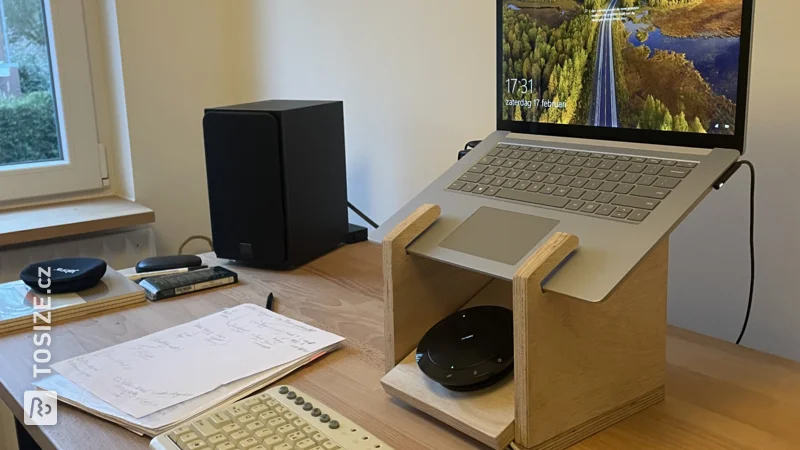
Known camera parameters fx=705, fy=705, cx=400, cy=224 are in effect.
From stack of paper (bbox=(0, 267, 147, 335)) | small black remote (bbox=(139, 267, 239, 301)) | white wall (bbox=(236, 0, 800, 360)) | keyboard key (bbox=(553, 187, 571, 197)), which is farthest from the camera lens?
small black remote (bbox=(139, 267, 239, 301))

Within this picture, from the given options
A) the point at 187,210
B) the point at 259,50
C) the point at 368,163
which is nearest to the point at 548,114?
the point at 368,163

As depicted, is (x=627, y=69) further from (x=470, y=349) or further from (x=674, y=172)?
(x=470, y=349)

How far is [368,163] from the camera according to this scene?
4.91 feet

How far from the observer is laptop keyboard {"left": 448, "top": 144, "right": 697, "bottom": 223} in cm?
66

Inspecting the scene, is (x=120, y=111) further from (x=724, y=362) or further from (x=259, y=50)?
(x=724, y=362)

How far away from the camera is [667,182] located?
0.66m

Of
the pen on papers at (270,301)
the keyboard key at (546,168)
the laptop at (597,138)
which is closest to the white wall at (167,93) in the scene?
the pen on papers at (270,301)

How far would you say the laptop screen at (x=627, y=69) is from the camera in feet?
2.13

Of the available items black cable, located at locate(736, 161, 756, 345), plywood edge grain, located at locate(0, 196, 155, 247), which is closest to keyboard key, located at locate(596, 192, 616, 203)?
black cable, located at locate(736, 161, 756, 345)

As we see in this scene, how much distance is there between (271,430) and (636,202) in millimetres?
395

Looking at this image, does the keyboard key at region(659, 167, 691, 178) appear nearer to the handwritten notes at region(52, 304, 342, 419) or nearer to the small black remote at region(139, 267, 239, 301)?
the handwritten notes at region(52, 304, 342, 419)

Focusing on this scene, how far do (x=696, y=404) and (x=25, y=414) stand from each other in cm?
69

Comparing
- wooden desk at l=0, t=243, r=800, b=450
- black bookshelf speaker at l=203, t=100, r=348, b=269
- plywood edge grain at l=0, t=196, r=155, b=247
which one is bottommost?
wooden desk at l=0, t=243, r=800, b=450

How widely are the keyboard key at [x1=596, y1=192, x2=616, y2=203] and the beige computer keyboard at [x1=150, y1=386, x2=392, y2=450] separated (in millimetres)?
305
